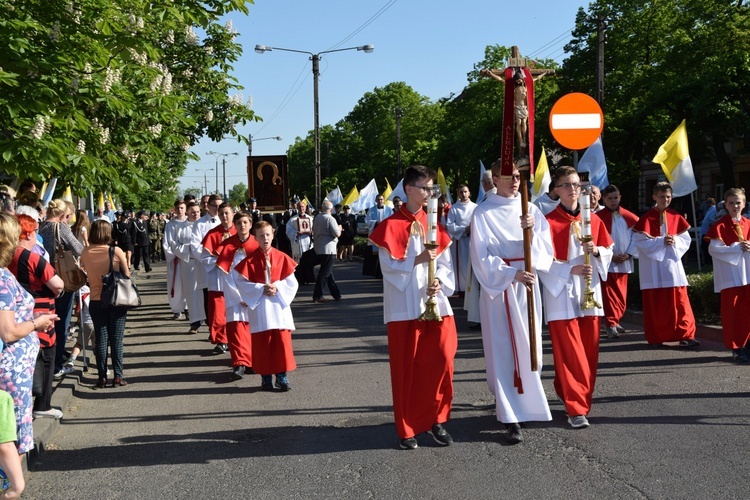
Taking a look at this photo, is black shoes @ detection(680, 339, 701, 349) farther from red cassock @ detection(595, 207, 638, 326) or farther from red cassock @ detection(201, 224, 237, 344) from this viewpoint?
red cassock @ detection(201, 224, 237, 344)

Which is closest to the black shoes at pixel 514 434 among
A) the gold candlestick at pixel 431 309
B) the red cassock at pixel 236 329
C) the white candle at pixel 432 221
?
the gold candlestick at pixel 431 309

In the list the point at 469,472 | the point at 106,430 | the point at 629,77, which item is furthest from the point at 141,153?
the point at 629,77

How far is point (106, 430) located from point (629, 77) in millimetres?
37756

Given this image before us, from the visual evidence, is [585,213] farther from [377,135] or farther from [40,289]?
[377,135]

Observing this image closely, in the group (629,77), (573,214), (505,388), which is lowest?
(505,388)

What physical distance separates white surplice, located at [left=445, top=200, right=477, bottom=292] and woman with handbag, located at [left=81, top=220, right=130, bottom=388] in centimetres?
576

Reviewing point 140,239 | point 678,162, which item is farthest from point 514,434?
point 140,239

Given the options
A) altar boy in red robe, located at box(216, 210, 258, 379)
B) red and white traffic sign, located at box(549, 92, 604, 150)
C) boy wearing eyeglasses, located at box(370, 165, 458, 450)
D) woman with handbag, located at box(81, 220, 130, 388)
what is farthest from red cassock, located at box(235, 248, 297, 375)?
red and white traffic sign, located at box(549, 92, 604, 150)

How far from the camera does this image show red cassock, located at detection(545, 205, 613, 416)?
23.3 ft

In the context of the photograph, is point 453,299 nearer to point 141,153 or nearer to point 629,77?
point 141,153

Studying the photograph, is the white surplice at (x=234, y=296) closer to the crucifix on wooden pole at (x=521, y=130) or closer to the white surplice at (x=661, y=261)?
the crucifix on wooden pole at (x=521, y=130)

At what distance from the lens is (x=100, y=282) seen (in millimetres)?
9766

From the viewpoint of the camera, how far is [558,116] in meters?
16.6

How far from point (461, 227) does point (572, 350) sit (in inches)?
294
